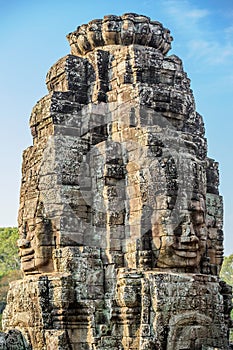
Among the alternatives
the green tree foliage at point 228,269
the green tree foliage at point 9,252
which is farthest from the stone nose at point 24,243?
the green tree foliage at point 228,269

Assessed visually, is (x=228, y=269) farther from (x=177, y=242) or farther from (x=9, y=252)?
(x=177, y=242)

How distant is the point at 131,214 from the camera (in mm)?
10844

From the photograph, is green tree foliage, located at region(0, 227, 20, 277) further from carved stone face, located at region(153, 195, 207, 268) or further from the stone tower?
carved stone face, located at region(153, 195, 207, 268)

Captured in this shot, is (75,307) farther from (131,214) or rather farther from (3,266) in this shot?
(3,266)

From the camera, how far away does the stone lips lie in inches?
483

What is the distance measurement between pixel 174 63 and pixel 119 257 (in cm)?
399

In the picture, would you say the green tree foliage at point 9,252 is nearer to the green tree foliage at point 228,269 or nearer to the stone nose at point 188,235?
the green tree foliage at point 228,269

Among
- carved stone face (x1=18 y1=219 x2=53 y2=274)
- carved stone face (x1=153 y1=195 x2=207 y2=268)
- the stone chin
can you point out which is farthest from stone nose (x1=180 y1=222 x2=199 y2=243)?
carved stone face (x1=18 y1=219 x2=53 y2=274)

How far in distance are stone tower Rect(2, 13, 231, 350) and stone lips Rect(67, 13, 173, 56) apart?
0.07 ft

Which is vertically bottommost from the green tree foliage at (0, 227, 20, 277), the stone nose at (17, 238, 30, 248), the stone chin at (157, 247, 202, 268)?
the stone chin at (157, 247, 202, 268)

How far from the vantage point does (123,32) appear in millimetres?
12266

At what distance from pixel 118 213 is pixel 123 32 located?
3.79 meters

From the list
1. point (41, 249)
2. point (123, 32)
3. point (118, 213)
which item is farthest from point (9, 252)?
point (118, 213)

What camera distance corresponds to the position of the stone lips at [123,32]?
12258 millimetres
